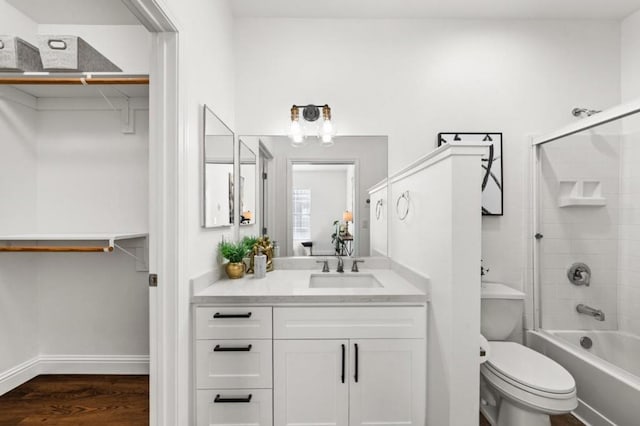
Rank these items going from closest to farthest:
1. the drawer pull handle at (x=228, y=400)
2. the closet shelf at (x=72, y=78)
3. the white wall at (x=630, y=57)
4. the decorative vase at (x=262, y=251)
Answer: the drawer pull handle at (x=228, y=400) → the closet shelf at (x=72, y=78) → the decorative vase at (x=262, y=251) → the white wall at (x=630, y=57)

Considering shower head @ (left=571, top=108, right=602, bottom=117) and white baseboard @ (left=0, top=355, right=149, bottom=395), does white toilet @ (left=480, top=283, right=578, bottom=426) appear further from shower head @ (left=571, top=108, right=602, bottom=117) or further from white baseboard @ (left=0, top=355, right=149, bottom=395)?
white baseboard @ (left=0, top=355, right=149, bottom=395)

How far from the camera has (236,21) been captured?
2.46 m

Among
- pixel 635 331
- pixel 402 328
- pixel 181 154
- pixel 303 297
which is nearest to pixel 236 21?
pixel 181 154

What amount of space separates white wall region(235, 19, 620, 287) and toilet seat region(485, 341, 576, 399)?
0.74 m

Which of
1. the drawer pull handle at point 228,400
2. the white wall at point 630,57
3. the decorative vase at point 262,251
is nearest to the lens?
the drawer pull handle at point 228,400

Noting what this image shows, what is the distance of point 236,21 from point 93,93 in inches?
46.0

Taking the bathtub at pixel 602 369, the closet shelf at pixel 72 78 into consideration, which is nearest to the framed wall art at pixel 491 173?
the bathtub at pixel 602 369

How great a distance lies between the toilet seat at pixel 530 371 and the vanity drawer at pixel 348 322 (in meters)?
0.49

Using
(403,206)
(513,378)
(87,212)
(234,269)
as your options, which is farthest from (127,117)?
(513,378)

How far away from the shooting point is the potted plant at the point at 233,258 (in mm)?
2090

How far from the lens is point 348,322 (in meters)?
1.70

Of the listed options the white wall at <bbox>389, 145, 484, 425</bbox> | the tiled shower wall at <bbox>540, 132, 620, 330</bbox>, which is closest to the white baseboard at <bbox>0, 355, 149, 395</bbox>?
the white wall at <bbox>389, 145, 484, 425</bbox>

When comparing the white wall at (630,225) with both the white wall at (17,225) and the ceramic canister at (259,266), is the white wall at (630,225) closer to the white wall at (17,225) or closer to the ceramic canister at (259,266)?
the ceramic canister at (259,266)

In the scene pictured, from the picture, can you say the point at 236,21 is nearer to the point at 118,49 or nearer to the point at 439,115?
the point at 118,49
